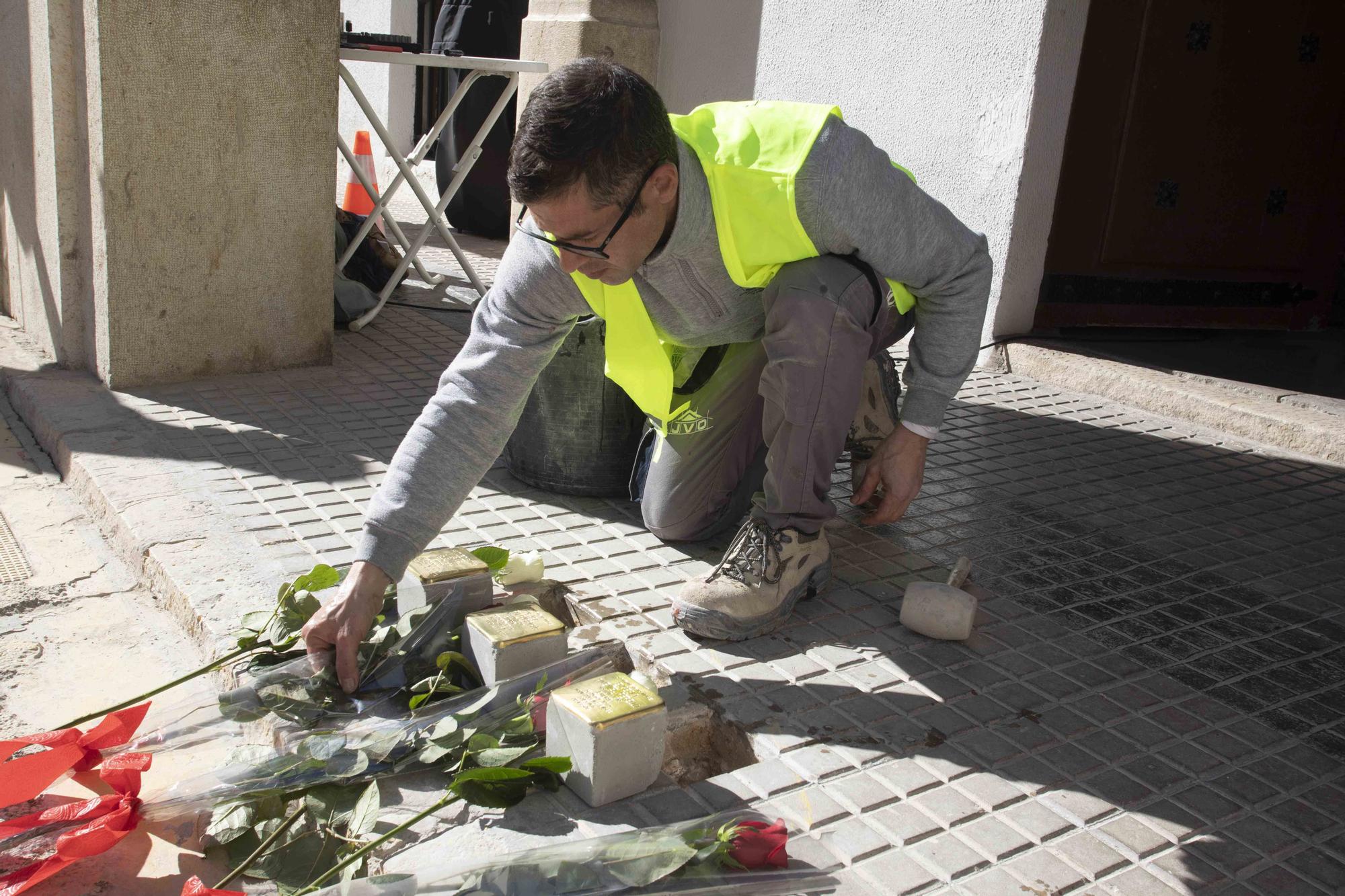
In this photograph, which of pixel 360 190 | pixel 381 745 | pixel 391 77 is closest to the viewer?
pixel 381 745

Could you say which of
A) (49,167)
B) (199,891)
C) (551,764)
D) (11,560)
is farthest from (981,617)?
(49,167)

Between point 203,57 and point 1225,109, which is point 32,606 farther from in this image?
point 1225,109

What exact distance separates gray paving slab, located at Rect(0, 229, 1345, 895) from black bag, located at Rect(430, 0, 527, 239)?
3.45 metres

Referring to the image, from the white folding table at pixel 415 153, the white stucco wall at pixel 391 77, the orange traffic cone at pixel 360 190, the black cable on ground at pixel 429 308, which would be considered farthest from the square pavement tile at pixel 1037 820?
the white stucco wall at pixel 391 77

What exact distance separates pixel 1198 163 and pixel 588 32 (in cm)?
293

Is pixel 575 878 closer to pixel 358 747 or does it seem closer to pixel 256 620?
pixel 358 747

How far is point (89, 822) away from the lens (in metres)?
1.85

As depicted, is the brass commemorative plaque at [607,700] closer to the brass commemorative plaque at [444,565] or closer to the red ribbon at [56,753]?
the brass commemorative plaque at [444,565]

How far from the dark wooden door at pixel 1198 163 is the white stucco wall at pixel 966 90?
0.19 meters

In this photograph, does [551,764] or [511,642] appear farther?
[511,642]

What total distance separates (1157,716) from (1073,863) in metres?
0.56

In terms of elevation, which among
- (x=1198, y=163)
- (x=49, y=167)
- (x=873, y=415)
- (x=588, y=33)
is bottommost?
(x=873, y=415)

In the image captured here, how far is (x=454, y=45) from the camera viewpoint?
7410 millimetres

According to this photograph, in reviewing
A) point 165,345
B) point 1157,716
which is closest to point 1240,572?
point 1157,716
